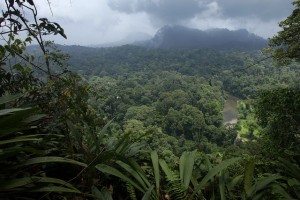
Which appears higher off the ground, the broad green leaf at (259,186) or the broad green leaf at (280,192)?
the broad green leaf at (259,186)

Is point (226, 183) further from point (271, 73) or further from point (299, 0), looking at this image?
point (271, 73)

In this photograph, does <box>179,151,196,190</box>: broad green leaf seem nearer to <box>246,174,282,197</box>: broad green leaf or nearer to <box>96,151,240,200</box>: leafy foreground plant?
<box>96,151,240,200</box>: leafy foreground plant

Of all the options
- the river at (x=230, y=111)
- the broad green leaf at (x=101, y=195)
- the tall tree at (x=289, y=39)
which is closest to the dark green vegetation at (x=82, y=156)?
the broad green leaf at (x=101, y=195)

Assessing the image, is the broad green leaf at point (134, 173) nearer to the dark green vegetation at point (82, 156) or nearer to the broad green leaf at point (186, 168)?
the dark green vegetation at point (82, 156)

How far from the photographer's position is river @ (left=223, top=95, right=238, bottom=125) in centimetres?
5328

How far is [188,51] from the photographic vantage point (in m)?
113

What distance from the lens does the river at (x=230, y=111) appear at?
53.3m

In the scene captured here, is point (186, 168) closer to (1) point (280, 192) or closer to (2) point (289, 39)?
(1) point (280, 192)

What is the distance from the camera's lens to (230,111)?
190ft

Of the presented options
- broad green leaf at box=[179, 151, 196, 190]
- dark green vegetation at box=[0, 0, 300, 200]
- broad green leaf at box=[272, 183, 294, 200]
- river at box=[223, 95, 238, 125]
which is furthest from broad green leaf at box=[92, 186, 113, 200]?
river at box=[223, 95, 238, 125]

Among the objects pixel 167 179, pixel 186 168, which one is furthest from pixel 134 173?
pixel 186 168

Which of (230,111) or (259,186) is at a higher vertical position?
(259,186)

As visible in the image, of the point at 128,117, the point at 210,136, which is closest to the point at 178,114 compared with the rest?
the point at 210,136

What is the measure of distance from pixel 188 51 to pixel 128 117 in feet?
269
